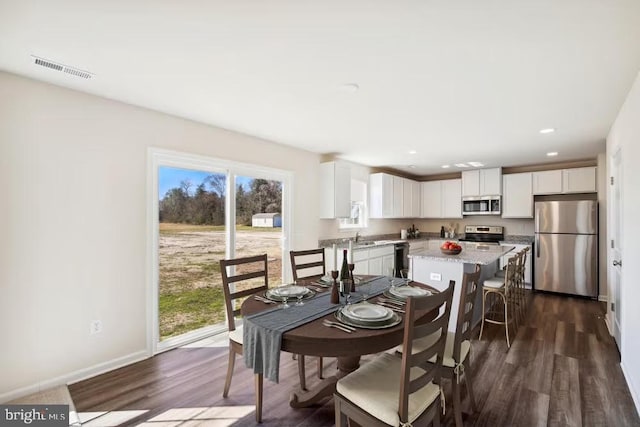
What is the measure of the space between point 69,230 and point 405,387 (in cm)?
274

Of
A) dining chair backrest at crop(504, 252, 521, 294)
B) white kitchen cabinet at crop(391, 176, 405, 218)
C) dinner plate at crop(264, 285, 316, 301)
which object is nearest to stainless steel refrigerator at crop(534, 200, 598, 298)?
dining chair backrest at crop(504, 252, 521, 294)

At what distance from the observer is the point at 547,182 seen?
219 inches

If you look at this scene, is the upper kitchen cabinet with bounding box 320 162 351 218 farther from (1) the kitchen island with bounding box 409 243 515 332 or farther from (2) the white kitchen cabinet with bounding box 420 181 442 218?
(2) the white kitchen cabinet with bounding box 420 181 442 218

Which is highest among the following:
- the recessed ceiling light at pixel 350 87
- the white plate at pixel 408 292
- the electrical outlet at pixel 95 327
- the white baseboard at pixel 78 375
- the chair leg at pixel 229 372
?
the recessed ceiling light at pixel 350 87

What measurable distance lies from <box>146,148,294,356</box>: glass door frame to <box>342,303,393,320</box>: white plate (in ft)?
7.03

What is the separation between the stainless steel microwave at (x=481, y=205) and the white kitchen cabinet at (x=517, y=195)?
14cm

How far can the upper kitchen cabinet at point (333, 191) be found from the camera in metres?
4.78

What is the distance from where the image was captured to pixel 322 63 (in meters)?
2.05

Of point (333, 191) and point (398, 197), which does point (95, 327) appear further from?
point (398, 197)

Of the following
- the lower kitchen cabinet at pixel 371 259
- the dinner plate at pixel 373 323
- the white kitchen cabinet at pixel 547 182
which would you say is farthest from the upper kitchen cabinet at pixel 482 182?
the dinner plate at pixel 373 323

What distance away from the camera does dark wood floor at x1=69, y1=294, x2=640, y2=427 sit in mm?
2039

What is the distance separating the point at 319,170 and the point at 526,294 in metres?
4.19

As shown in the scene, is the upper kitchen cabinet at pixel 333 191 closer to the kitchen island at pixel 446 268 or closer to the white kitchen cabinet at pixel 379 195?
the white kitchen cabinet at pixel 379 195

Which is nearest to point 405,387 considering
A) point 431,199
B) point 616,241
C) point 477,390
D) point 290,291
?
point 290,291
